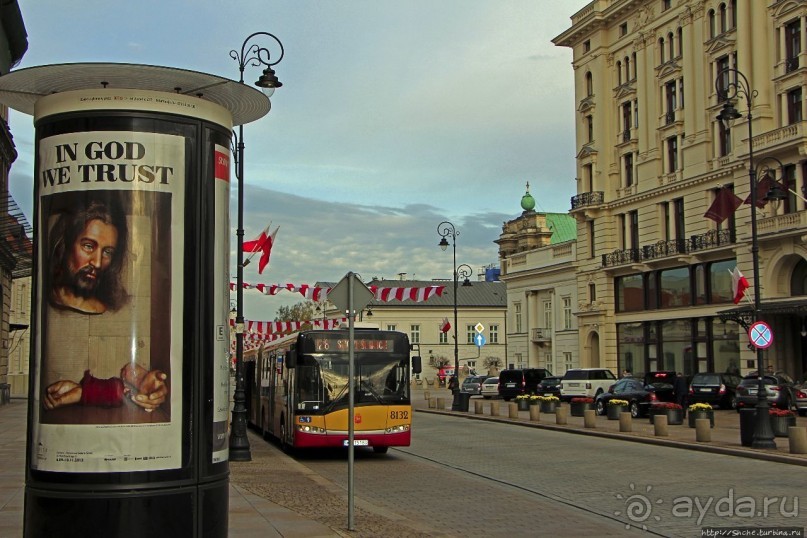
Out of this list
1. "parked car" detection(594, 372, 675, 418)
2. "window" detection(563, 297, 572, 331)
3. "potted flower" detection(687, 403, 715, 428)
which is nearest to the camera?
"potted flower" detection(687, 403, 715, 428)

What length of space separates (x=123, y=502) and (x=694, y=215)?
49.8 metres

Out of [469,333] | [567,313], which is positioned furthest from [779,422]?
[469,333]

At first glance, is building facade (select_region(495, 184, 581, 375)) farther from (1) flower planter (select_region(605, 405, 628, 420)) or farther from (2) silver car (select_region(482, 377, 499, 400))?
(1) flower planter (select_region(605, 405, 628, 420))

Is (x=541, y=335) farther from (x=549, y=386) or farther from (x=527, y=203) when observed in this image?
(x=527, y=203)

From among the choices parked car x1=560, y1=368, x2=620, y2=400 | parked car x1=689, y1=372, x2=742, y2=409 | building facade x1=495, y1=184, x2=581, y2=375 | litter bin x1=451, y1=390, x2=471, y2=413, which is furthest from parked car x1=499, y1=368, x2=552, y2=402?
parked car x1=689, y1=372, x2=742, y2=409

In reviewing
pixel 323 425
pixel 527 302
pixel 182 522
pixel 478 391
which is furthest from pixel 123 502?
pixel 527 302

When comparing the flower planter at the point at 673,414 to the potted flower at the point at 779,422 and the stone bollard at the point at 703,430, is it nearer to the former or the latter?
the potted flower at the point at 779,422

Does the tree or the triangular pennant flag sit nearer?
the triangular pennant flag

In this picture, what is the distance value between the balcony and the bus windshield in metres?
56.4

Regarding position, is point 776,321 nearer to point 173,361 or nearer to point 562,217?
point 173,361

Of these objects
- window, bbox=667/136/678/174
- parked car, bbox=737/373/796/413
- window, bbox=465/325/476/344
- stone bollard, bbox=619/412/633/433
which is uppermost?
window, bbox=667/136/678/174

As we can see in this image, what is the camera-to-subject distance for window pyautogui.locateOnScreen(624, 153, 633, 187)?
198ft

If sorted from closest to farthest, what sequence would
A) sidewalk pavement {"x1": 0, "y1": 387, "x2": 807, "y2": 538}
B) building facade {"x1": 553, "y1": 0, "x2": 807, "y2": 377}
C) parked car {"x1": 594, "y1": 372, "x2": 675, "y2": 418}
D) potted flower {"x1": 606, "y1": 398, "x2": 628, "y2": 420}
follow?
sidewalk pavement {"x1": 0, "y1": 387, "x2": 807, "y2": 538}, potted flower {"x1": 606, "y1": 398, "x2": 628, "y2": 420}, parked car {"x1": 594, "y1": 372, "x2": 675, "y2": 418}, building facade {"x1": 553, "y1": 0, "x2": 807, "y2": 377}

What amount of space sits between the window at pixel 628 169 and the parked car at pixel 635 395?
78.0 feet
